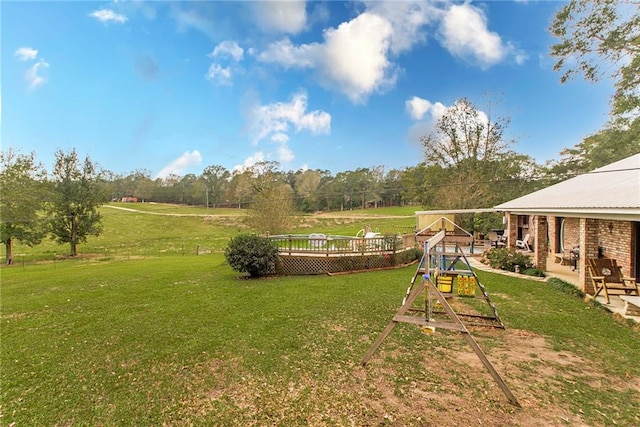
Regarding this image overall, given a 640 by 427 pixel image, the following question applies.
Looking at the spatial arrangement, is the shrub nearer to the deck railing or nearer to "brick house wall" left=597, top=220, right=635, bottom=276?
"brick house wall" left=597, top=220, right=635, bottom=276

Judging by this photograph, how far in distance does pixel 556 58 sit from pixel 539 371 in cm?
1657

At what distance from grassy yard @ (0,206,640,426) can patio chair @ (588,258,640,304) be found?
673 mm

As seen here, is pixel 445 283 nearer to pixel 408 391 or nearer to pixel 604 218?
pixel 408 391

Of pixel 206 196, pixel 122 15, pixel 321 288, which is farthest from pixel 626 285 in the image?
pixel 206 196

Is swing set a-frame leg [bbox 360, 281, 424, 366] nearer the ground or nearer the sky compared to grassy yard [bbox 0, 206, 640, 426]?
nearer the sky

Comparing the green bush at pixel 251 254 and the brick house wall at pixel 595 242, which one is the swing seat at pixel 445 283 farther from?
the green bush at pixel 251 254

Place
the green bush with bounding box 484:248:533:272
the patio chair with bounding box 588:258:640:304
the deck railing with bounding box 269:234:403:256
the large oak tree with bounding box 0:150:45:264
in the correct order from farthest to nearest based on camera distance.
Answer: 1. the large oak tree with bounding box 0:150:45:264
2. the deck railing with bounding box 269:234:403:256
3. the green bush with bounding box 484:248:533:272
4. the patio chair with bounding box 588:258:640:304

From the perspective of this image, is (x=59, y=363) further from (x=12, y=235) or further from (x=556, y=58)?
(x=556, y=58)

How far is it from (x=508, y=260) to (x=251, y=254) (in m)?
9.99

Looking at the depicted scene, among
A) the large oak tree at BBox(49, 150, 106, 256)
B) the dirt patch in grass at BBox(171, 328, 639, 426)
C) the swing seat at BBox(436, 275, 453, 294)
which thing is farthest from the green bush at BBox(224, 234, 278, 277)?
the large oak tree at BBox(49, 150, 106, 256)

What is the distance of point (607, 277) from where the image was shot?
7754 millimetres

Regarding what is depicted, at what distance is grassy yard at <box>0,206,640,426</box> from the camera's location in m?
3.41

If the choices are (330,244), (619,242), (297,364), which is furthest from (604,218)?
(330,244)

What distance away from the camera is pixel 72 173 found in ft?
76.0
